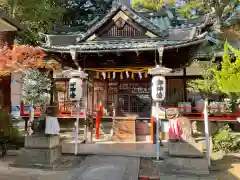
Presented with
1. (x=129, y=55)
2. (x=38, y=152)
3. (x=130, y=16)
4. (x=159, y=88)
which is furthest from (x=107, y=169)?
(x=130, y=16)

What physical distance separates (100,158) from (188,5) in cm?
2022

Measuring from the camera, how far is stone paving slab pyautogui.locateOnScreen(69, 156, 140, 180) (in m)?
6.80

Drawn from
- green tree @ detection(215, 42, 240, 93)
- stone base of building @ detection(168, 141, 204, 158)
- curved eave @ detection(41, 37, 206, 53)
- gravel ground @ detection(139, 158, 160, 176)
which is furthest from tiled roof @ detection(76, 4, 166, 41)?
green tree @ detection(215, 42, 240, 93)

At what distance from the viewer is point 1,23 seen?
6.59 m

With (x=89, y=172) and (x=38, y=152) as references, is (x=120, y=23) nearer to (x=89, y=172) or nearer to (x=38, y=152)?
(x=38, y=152)

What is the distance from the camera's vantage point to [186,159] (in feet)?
24.0

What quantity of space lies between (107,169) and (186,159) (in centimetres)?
245

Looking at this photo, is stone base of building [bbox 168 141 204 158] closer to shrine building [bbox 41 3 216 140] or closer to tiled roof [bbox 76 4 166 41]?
shrine building [bbox 41 3 216 140]

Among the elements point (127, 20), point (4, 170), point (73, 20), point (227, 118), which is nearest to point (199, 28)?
point (127, 20)

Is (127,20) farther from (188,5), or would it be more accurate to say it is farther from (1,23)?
(188,5)

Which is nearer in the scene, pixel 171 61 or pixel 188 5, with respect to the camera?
pixel 171 61

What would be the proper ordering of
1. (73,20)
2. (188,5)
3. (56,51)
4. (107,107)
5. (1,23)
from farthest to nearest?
(73,20) → (188,5) → (107,107) → (56,51) → (1,23)

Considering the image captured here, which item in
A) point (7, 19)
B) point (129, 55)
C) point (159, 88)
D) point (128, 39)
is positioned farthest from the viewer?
point (128, 39)

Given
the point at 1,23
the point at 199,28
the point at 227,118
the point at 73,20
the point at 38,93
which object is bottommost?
the point at 227,118
